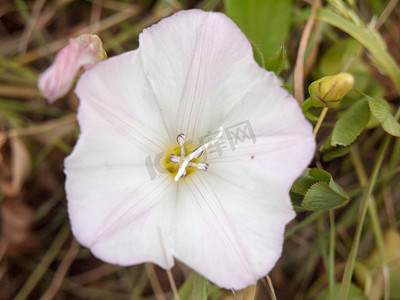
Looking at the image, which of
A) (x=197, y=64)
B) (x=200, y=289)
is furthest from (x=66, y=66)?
(x=200, y=289)

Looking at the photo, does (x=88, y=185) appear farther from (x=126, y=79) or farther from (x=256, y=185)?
(x=256, y=185)

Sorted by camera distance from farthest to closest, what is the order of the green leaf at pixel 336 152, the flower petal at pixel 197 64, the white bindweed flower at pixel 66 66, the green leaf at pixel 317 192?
the green leaf at pixel 336 152
the green leaf at pixel 317 192
the flower petal at pixel 197 64
the white bindweed flower at pixel 66 66

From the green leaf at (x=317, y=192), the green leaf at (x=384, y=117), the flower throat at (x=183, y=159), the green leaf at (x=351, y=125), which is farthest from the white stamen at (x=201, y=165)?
the green leaf at (x=384, y=117)

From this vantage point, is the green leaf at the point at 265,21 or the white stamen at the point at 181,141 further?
the green leaf at the point at 265,21

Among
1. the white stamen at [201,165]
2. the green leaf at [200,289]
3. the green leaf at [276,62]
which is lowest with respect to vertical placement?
the green leaf at [200,289]

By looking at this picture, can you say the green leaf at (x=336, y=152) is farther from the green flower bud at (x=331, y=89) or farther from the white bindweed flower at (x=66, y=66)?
the white bindweed flower at (x=66, y=66)

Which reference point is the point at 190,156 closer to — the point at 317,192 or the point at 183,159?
the point at 183,159

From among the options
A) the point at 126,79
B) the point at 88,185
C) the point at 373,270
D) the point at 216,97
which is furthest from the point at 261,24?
the point at 373,270

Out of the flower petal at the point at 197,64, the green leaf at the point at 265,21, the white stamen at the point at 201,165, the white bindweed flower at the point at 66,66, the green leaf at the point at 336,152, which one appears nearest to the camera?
the white bindweed flower at the point at 66,66

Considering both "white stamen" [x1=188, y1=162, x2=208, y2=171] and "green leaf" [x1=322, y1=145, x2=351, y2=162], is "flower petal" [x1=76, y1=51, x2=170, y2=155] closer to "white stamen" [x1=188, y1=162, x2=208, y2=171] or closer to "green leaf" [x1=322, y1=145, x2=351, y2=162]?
"white stamen" [x1=188, y1=162, x2=208, y2=171]
